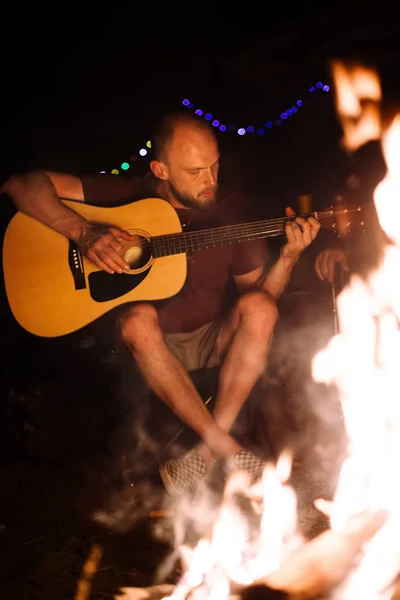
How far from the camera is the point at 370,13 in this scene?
3.61 metres

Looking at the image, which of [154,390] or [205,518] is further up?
[154,390]

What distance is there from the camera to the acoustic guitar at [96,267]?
3.44 m

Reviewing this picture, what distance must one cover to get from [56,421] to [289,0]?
3.50 meters

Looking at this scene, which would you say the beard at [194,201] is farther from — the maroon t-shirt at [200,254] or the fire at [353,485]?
the fire at [353,485]

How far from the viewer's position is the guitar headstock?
3.46 m

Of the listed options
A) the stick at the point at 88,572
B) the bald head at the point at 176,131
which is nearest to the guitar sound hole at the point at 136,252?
the bald head at the point at 176,131

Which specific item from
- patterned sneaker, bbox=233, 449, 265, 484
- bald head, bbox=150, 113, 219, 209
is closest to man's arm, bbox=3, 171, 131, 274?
bald head, bbox=150, 113, 219, 209

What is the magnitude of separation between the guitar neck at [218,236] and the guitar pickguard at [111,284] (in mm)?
203

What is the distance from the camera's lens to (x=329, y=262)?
12.0 feet

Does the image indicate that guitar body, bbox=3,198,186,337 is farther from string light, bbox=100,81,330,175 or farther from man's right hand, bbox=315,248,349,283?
man's right hand, bbox=315,248,349,283

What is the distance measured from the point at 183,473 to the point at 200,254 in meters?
1.44

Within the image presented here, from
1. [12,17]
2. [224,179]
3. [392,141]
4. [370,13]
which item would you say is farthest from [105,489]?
[370,13]

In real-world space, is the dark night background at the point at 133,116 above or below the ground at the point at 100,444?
above

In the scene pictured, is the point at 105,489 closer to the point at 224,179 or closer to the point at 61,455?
the point at 61,455
